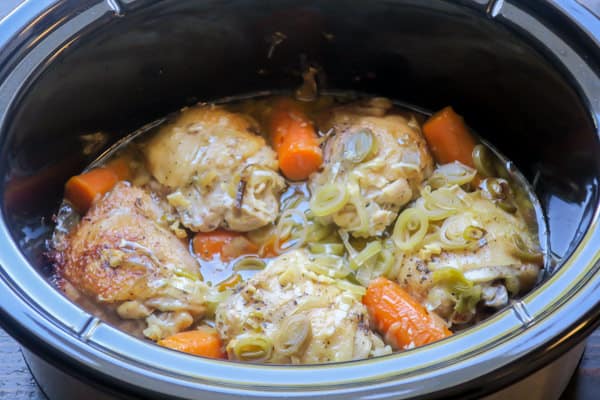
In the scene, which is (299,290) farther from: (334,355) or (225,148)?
(225,148)

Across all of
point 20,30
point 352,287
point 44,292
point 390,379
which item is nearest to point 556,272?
point 390,379

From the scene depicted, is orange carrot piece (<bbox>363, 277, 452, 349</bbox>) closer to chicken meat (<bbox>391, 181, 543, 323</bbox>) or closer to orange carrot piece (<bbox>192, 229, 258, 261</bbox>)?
chicken meat (<bbox>391, 181, 543, 323</bbox>)

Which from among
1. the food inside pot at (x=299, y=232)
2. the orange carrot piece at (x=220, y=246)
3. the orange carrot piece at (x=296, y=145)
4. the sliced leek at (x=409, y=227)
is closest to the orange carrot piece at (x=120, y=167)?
the food inside pot at (x=299, y=232)

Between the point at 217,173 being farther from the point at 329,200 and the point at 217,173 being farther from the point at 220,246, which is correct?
the point at 329,200

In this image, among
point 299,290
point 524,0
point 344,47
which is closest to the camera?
point 299,290

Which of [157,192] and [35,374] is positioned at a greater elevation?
[157,192]

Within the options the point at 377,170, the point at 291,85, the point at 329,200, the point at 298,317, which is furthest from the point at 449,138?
the point at 298,317

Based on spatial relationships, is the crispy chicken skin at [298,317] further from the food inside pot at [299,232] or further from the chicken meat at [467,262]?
the chicken meat at [467,262]

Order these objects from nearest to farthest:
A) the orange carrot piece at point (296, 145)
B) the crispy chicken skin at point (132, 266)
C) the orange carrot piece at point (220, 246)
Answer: the crispy chicken skin at point (132, 266)
the orange carrot piece at point (220, 246)
the orange carrot piece at point (296, 145)
